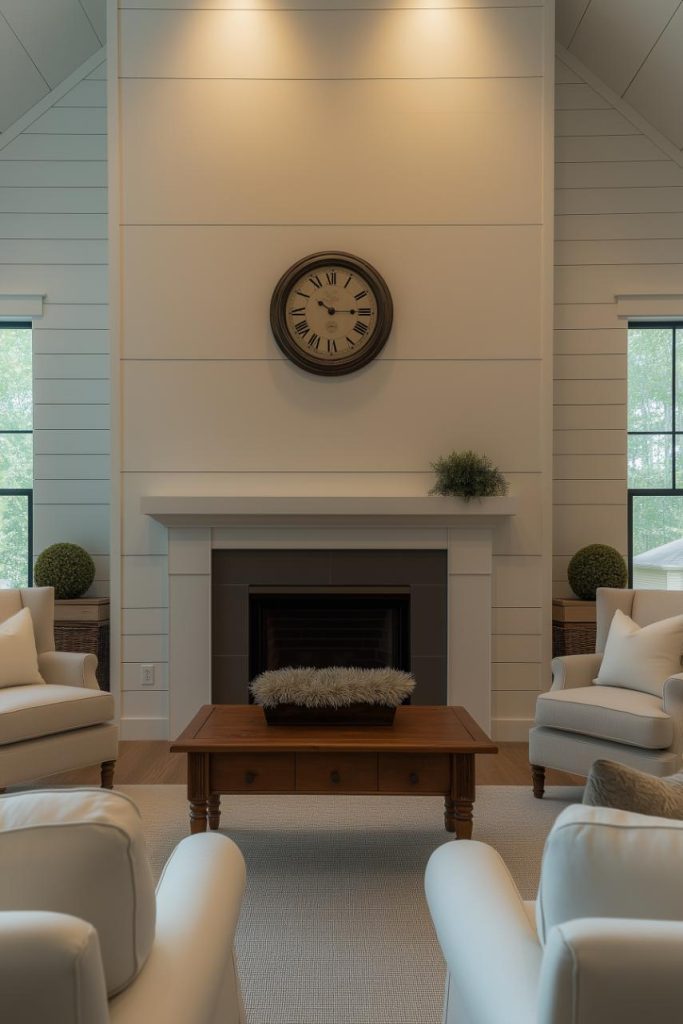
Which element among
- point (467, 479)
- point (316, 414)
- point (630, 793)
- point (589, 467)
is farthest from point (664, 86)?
point (630, 793)

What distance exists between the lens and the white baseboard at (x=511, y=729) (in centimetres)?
497

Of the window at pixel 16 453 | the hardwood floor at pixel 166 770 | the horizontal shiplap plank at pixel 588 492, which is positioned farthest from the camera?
the window at pixel 16 453

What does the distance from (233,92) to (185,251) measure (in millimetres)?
929

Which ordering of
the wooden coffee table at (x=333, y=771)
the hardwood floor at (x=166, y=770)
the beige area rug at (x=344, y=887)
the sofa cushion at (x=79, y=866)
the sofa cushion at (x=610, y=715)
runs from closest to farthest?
1. the sofa cushion at (x=79, y=866)
2. the beige area rug at (x=344, y=887)
3. the wooden coffee table at (x=333, y=771)
4. the sofa cushion at (x=610, y=715)
5. the hardwood floor at (x=166, y=770)

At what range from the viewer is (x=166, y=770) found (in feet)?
14.3

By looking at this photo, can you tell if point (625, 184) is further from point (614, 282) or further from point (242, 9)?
point (242, 9)

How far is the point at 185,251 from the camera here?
499cm

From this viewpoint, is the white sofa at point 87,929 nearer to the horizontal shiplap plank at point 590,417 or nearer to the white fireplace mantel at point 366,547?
the white fireplace mantel at point 366,547

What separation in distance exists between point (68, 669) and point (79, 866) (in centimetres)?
319

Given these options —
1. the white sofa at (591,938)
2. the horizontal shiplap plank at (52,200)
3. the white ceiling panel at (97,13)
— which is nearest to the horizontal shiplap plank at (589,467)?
the horizontal shiplap plank at (52,200)

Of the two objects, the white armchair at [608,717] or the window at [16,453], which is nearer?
the white armchair at [608,717]

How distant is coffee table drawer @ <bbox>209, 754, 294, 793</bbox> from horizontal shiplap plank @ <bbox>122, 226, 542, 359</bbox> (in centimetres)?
255

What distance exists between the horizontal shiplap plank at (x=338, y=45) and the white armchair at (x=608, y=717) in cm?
306

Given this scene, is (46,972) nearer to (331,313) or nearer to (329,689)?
(329,689)
